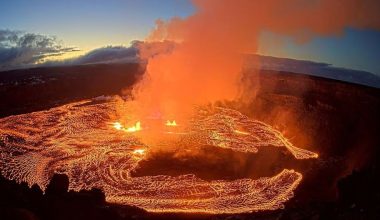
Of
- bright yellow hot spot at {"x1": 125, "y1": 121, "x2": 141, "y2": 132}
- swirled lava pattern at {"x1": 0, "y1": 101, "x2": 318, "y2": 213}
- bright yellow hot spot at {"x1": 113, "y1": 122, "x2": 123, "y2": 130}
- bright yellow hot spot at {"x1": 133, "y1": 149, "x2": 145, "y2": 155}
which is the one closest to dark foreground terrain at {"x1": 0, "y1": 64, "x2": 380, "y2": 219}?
swirled lava pattern at {"x1": 0, "y1": 101, "x2": 318, "y2": 213}

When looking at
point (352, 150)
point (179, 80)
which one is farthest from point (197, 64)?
point (352, 150)

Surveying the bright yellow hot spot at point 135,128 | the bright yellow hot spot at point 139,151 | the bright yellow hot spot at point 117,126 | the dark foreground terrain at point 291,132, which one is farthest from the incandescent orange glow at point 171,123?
the dark foreground terrain at point 291,132

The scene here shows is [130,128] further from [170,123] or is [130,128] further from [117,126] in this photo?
[170,123]

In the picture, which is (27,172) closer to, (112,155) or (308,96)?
(112,155)

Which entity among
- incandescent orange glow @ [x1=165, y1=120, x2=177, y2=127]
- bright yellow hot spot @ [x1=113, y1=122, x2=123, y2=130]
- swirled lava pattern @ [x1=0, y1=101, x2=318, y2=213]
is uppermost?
incandescent orange glow @ [x1=165, y1=120, x2=177, y2=127]

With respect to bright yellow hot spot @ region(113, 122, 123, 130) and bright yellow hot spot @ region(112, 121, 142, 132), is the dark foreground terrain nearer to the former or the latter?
bright yellow hot spot @ region(112, 121, 142, 132)

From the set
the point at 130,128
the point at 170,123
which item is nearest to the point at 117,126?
the point at 130,128
